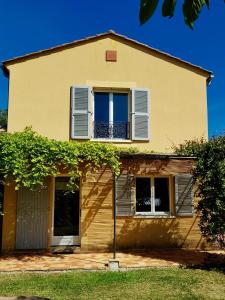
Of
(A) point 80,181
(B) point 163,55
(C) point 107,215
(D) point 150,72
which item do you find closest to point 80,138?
(A) point 80,181

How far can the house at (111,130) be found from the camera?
13.0 m

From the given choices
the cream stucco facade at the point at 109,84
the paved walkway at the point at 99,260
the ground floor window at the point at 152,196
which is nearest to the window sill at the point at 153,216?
the ground floor window at the point at 152,196

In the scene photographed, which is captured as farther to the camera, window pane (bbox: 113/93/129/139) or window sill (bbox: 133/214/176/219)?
window pane (bbox: 113/93/129/139)

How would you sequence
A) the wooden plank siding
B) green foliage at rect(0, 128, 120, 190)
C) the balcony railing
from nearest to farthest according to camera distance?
green foliage at rect(0, 128, 120, 190) < the wooden plank siding < the balcony railing

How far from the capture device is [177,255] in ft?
40.1

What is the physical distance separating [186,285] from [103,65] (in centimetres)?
888

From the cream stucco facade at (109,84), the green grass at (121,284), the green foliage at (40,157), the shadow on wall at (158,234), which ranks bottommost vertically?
the green grass at (121,284)

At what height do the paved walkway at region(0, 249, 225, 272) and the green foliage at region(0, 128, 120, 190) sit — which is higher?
the green foliage at region(0, 128, 120, 190)

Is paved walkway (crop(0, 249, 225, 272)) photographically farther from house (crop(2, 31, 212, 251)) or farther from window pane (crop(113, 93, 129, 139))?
window pane (crop(113, 93, 129, 139))

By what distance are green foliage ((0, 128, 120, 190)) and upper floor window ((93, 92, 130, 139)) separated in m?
1.73

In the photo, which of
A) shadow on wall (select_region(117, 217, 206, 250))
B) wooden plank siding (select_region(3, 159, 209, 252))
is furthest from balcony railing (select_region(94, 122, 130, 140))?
shadow on wall (select_region(117, 217, 206, 250))

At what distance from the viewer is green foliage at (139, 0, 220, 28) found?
1.71 meters

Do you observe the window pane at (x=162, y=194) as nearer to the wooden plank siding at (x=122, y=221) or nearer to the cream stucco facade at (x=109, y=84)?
the wooden plank siding at (x=122, y=221)

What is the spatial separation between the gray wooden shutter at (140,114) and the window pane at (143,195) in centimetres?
170
